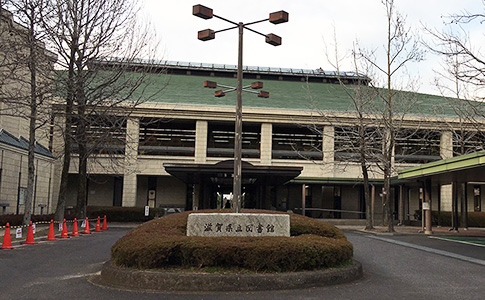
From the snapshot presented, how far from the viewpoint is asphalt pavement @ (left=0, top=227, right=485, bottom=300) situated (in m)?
9.07

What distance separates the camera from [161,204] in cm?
4278

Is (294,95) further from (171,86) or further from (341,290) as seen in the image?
(341,290)

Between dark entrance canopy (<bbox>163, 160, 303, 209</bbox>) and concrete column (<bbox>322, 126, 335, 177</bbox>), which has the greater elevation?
concrete column (<bbox>322, 126, 335, 177</bbox>)

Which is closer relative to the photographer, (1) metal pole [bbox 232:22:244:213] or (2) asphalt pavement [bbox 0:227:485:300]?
(2) asphalt pavement [bbox 0:227:485:300]

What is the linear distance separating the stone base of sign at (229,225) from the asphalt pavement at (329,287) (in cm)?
266

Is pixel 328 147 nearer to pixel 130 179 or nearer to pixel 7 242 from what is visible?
pixel 130 179

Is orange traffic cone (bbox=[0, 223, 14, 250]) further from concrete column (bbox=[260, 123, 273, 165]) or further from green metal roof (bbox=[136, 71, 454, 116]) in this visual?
concrete column (bbox=[260, 123, 273, 165])

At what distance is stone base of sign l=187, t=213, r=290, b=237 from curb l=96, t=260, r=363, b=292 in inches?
95.8

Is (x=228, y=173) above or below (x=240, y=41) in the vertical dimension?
below

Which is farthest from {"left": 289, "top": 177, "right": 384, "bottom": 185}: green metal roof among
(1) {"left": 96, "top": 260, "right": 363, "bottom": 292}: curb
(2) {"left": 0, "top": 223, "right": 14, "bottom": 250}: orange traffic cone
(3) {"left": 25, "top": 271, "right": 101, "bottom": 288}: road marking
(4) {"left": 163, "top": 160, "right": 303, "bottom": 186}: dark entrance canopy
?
(1) {"left": 96, "top": 260, "right": 363, "bottom": 292}: curb

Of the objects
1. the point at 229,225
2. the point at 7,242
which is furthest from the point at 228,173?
the point at 229,225

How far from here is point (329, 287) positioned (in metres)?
9.87

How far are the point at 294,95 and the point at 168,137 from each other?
13.4 meters

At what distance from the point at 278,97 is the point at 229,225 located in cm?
3427
